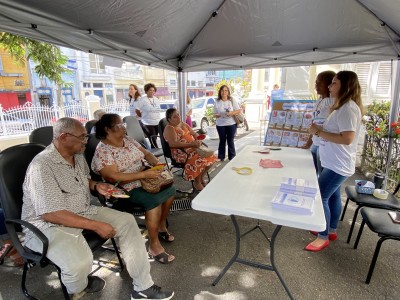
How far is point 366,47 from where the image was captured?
131 inches

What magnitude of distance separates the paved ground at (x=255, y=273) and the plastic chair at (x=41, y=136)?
4.09 feet

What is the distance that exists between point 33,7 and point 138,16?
97 centimetres

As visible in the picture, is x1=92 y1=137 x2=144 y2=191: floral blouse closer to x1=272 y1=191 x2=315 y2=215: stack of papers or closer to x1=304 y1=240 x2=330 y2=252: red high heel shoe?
x1=272 y1=191 x2=315 y2=215: stack of papers

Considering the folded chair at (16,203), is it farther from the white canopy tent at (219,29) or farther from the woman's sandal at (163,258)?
the white canopy tent at (219,29)

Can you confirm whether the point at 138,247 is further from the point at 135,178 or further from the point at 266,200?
the point at 266,200

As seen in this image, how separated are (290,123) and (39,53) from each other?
13.2 feet

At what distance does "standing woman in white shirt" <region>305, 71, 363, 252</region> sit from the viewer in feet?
5.55

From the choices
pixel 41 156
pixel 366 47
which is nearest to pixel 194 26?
A: pixel 366 47

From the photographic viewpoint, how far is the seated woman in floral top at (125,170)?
1904mm

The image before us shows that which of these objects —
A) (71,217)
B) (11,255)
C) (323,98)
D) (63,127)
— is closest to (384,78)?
(323,98)

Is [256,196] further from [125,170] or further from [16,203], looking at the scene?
[16,203]

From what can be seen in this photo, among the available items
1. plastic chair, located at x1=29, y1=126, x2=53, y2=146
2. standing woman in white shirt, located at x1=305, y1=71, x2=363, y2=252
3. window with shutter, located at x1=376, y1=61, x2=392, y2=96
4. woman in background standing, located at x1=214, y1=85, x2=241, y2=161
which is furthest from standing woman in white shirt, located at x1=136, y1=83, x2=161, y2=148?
window with shutter, located at x1=376, y1=61, x2=392, y2=96

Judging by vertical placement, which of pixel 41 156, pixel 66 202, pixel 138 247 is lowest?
pixel 138 247

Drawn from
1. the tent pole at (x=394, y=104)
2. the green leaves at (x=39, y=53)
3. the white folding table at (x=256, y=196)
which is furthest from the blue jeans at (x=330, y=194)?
→ the green leaves at (x=39, y=53)
